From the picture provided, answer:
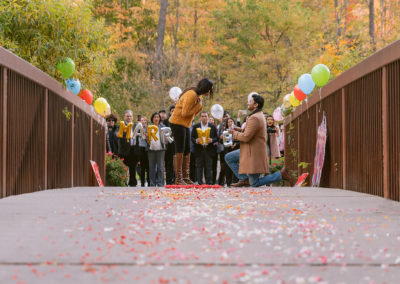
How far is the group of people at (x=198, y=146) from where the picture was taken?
34.2ft

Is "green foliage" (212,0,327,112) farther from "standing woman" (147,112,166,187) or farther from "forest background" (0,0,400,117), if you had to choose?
"standing woman" (147,112,166,187)

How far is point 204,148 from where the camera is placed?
15.3 m

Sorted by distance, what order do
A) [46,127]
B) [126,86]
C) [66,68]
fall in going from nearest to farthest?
[46,127], [66,68], [126,86]

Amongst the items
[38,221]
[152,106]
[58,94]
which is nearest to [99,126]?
[58,94]

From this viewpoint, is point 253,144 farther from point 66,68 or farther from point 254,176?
point 66,68

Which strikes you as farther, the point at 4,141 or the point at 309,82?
the point at 309,82

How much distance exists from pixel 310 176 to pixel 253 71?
27633mm

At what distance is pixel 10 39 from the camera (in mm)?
12445

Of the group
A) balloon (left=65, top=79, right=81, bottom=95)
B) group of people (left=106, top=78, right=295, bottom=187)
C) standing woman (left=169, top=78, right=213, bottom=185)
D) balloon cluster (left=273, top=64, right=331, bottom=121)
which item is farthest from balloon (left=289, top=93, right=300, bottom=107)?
balloon (left=65, top=79, right=81, bottom=95)

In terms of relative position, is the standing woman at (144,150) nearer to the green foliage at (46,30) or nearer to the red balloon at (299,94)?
the green foliage at (46,30)

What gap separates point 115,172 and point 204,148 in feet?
8.75

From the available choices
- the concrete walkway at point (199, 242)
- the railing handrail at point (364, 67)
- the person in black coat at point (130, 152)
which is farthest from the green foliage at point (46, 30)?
the concrete walkway at point (199, 242)

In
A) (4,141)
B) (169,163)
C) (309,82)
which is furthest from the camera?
(169,163)

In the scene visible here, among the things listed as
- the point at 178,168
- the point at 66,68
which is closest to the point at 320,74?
the point at 178,168
